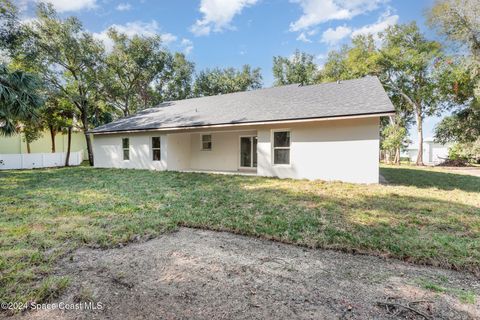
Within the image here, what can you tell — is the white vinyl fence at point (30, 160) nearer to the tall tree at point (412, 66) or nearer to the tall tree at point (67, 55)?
the tall tree at point (67, 55)

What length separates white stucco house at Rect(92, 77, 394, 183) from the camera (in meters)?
8.76

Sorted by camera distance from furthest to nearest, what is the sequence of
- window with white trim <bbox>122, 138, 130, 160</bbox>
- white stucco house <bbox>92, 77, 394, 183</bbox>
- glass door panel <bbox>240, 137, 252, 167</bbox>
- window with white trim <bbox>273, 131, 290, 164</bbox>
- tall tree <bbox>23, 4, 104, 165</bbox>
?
tall tree <bbox>23, 4, 104, 165</bbox>
window with white trim <bbox>122, 138, 130, 160</bbox>
glass door panel <bbox>240, 137, 252, 167</bbox>
window with white trim <bbox>273, 131, 290, 164</bbox>
white stucco house <bbox>92, 77, 394, 183</bbox>

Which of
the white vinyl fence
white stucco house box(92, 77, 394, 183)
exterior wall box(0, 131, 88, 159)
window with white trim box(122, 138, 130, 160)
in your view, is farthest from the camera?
exterior wall box(0, 131, 88, 159)

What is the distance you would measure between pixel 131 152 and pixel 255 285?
518 inches

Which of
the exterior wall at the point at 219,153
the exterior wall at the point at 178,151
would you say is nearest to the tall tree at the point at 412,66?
the exterior wall at the point at 219,153

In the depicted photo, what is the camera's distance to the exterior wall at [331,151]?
28.2 feet

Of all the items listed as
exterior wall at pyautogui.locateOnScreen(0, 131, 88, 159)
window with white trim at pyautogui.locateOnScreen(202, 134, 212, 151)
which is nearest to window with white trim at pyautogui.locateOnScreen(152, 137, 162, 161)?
window with white trim at pyautogui.locateOnScreen(202, 134, 212, 151)

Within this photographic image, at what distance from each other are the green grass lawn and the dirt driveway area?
319mm

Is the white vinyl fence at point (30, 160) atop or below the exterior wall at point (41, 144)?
below

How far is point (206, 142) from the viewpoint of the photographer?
1374 centimetres

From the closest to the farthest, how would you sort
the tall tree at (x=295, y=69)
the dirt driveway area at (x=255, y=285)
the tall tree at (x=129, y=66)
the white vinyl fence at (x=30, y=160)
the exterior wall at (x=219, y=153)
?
1. the dirt driveway area at (x=255, y=285)
2. the exterior wall at (x=219, y=153)
3. the white vinyl fence at (x=30, y=160)
4. the tall tree at (x=129, y=66)
5. the tall tree at (x=295, y=69)

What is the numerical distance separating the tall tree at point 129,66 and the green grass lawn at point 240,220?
15246 millimetres

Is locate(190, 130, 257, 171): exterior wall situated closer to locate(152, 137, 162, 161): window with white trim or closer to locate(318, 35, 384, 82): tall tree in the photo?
locate(152, 137, 162, 161): window with white trim

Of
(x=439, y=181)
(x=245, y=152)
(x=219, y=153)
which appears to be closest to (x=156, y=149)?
(x=219, y=153)
